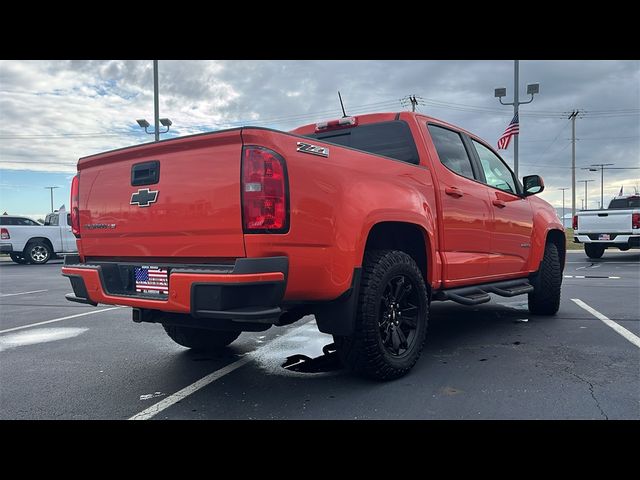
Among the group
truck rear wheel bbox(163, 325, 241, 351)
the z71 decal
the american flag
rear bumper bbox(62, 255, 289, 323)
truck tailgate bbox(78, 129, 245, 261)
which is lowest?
truck rear wheel bbox(163, 325, 241, 351)

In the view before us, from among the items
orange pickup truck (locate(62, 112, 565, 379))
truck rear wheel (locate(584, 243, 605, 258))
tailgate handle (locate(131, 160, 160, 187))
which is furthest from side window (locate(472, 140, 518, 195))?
truck rear wheel (locate(584, 243, 605, 258))

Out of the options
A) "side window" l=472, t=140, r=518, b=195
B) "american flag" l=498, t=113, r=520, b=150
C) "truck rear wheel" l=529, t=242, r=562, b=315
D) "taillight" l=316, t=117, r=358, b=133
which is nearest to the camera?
"taillight" l=316, t=117, r=358, b=133

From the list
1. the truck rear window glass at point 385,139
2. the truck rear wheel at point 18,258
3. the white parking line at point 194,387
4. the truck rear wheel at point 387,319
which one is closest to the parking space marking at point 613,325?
the truck rear wheel at point 387,319

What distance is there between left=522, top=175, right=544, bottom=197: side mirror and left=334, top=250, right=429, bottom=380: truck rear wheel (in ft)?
8.88

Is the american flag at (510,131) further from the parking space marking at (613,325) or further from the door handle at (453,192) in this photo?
the door handle at (453,192)

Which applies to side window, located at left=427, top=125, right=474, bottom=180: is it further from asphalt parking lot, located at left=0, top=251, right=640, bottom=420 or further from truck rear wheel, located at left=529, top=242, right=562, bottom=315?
truck rear wheel, located at left=529, top=242, right=562, bottom=315

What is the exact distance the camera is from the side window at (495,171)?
17.6 ft

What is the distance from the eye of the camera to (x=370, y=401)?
326 centimetres

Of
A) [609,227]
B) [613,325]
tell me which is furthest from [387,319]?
[609,227]

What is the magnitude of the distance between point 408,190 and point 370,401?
1.57 meters

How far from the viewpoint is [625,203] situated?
676 inches

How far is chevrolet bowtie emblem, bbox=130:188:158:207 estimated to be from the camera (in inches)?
127

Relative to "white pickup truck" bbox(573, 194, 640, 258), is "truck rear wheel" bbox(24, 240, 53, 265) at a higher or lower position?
lower

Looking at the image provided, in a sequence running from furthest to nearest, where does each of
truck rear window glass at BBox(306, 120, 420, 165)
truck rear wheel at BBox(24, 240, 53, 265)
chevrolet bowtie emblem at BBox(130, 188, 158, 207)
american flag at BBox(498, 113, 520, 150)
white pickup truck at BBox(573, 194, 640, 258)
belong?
american flag at BBox(498, 113, 520, 150) < truck rear wheel at BBox(24, 240, 53, 265) < white pickup truck at BBox(573, 194, 640, 258) < truck rear window glass at BBox(306, 120, 420, 165) < chevrolet bowtie emblem at BBox(130, 188, 158, 207)
